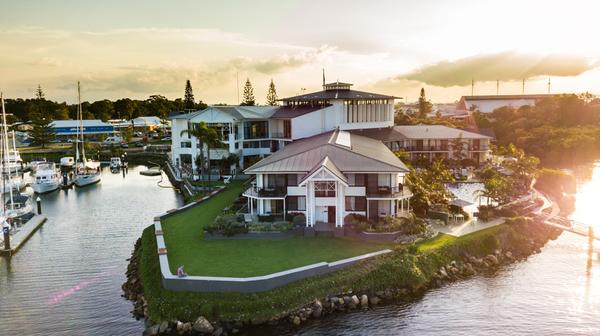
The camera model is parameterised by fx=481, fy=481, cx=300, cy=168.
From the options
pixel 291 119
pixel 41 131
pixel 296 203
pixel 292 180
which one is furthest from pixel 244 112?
pixel 41 131

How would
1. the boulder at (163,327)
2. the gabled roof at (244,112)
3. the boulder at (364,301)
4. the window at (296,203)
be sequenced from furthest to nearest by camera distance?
the gabled roof at (244,112) < the window at (296,203) < the boulder at (364,301) < the boulder at (163,327)

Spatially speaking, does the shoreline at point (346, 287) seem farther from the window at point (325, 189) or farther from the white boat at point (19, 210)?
the white boat at point (19, 210)

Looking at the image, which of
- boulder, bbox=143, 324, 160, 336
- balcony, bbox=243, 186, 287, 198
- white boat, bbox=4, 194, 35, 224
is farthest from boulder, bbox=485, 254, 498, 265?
white boat, bbox=4, 194, 35, 224

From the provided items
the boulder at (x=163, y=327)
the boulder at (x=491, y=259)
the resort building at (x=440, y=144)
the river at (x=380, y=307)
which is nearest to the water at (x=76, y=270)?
the river at (x=380, y=307)

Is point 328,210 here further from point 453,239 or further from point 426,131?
point 426,131

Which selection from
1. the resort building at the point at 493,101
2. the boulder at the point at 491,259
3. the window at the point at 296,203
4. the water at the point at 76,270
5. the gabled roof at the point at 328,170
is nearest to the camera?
the water at the point at 76,270

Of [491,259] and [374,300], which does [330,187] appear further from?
[491,259]
